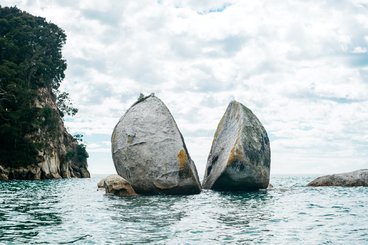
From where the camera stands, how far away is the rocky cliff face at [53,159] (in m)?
54.9

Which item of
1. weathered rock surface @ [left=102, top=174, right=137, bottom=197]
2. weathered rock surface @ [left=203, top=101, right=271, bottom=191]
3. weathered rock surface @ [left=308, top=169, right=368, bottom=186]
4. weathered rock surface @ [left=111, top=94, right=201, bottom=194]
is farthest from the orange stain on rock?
weathered rock surface @ [left=308, top=169, right=368, bottom=186]

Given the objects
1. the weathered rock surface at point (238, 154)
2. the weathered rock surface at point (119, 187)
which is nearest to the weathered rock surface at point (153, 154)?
the weathered rock surface at point (119, 187)

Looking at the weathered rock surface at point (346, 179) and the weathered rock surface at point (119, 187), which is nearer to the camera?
the weathered rock surface at point (119, 187)

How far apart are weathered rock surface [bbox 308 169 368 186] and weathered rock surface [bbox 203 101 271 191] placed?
9.68m

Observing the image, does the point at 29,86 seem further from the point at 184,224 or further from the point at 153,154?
the point at 184,224

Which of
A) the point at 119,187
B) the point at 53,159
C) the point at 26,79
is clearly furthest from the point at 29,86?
the point at 119,187

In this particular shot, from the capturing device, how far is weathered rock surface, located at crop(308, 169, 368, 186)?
34094 mm

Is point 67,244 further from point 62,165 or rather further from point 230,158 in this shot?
point 62,165

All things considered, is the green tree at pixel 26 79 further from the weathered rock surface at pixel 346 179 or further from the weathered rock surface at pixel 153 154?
the weathered rock surface at pixel 346 179

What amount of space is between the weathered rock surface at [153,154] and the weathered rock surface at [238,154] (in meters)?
2.42

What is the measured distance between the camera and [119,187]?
23375 mm

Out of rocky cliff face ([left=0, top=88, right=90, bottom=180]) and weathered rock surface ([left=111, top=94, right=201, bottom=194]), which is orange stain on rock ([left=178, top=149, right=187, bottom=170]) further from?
rocky cliff face ([left=0, top=88, right=90, bottom=180])

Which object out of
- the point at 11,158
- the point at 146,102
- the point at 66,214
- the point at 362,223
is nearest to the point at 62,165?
the point at 11,158

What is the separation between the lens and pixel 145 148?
2394 cm
